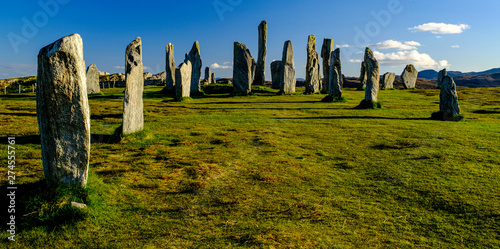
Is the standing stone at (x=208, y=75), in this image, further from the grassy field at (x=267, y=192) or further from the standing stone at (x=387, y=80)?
the grassy field at (x=267, y=192)

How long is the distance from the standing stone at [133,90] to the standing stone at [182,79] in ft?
33.5

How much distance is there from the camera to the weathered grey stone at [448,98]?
13484mm

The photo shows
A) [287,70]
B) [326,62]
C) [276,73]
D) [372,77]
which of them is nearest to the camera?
[372,77]

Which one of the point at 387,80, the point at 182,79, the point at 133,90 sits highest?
the point at 387,80

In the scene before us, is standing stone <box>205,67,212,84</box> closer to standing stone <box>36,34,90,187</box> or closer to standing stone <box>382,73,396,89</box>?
standing stone <box>382,73,396,89</box>

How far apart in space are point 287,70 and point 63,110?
22.2 metres

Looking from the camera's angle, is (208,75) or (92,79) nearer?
(92,79)

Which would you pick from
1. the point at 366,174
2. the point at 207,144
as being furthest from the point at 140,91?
the point at 366,174

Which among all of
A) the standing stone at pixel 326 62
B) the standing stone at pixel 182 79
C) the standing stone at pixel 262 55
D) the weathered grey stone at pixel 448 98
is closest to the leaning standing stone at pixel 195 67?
the standing stone at pixel 182 79

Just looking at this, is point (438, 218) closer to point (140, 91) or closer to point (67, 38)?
point (67, 38)

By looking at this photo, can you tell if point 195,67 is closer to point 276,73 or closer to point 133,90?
point 276,73

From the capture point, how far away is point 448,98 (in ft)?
45.2

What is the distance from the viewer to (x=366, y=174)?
22.5 ft

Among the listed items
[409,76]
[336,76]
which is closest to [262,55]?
[336,76]
